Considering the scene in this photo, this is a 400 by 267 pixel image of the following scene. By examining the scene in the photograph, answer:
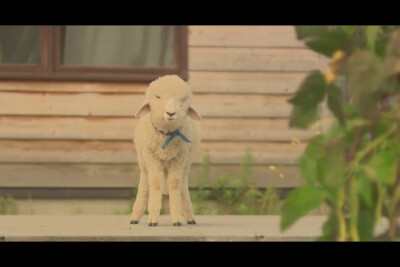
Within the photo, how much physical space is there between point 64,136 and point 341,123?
727cm

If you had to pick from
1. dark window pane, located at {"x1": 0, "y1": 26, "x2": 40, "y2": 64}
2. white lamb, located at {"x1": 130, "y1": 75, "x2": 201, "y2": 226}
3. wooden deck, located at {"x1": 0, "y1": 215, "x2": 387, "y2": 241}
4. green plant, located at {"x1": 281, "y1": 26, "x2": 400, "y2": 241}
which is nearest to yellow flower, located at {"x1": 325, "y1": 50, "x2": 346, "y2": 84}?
green plant, located at {"x1": 281, "y1": 26, "x2": 400, "y2": 241}

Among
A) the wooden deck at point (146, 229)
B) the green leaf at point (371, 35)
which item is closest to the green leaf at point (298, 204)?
the green leaf at point (371, 35)

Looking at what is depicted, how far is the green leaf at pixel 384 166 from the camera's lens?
1049 mm

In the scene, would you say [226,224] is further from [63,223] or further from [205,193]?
[205,193]

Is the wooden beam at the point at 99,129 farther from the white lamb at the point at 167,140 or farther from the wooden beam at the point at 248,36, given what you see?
the white lamb at the point at 167,140

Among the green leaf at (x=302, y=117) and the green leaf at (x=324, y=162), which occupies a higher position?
the green leaf at (x=302, y=117)

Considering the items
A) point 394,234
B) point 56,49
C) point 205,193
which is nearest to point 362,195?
point 394,234

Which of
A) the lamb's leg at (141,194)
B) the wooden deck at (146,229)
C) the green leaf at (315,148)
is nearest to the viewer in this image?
the green leaf at (315,148)

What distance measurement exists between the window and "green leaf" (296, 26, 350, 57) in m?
7.15

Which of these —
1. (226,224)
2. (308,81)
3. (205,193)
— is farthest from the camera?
(205,193)

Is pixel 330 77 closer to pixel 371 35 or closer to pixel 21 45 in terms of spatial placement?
pixel 371 35

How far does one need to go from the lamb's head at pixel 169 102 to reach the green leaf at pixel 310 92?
427cm

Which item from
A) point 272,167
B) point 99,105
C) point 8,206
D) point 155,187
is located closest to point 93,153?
point 99,105

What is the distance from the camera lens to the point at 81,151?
8.17 meters
